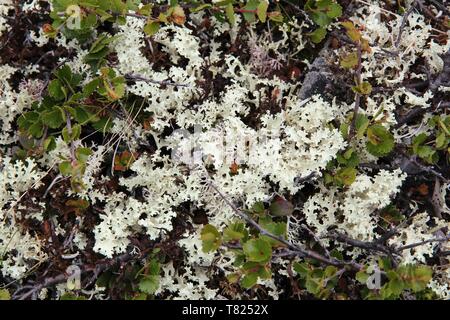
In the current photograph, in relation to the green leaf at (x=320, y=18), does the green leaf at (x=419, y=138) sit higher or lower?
lower

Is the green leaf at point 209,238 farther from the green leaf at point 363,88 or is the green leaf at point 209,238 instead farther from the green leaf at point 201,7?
the green leaf at point 201,7

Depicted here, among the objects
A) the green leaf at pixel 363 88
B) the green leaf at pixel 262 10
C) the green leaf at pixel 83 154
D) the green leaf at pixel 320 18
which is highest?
the green leaf at pixel 262 10

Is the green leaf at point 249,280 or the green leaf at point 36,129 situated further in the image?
the green leaf at point 36,129

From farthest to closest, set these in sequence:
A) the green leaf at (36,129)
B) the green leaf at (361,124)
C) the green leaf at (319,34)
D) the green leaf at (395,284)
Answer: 1. the green leaf at (319,34)
2. the green leaf at (36,129)
3. the green leaf at (361,124)
4. the green leaf at (395,284)

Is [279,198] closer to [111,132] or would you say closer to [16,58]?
[111,132]

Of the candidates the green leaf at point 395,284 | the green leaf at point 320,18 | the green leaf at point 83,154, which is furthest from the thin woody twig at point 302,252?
the green leaf at point 320,18

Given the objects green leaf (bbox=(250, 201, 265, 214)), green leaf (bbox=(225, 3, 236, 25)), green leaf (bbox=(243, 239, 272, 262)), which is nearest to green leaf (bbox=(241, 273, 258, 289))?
green leaf (bbox=(243, 239, 272, 262))
